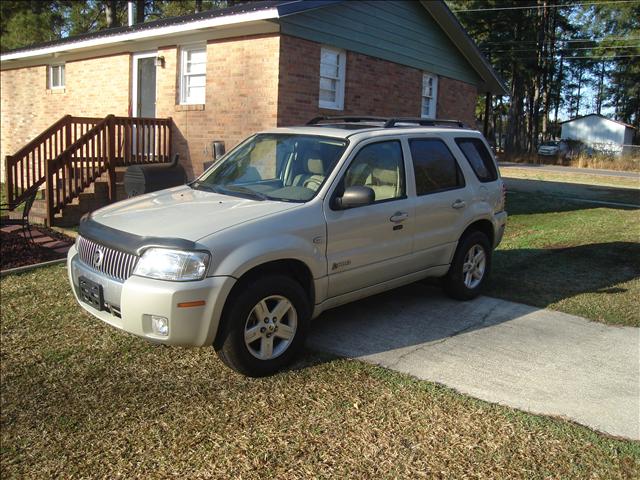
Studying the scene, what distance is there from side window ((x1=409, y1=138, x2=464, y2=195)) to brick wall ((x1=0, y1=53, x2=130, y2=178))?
9.89 meters

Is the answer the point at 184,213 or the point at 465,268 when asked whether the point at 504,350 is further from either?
the point at 184,213

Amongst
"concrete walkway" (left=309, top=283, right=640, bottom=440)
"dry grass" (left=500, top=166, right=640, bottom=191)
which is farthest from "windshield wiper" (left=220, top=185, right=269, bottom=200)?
"dry grass" (left=500, top=166, right=640, bottom=191)

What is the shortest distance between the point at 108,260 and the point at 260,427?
5.38ft

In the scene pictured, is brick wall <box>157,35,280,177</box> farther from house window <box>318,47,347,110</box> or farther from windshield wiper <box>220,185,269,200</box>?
windshield wiper <box>220,185,269,200</box>

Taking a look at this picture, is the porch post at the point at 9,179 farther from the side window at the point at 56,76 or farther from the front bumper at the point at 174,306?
the front bumper at the point at 174,306

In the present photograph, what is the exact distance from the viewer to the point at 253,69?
11.3 m

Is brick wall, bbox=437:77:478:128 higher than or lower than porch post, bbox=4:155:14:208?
higher

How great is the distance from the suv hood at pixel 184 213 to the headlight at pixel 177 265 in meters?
0.12

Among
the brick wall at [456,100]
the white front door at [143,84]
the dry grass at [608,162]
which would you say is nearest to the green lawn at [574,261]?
the brick wall at [456,100]

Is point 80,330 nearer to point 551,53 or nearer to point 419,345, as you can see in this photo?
point 419,345

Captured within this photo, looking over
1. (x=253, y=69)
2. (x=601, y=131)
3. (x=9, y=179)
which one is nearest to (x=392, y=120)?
(x=253, y=69)

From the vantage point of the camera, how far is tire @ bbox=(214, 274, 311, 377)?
4.17 metres

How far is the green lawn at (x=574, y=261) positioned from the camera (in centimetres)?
657

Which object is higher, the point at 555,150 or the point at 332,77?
the point at 332,77
